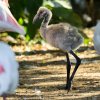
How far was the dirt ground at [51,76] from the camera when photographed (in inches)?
261

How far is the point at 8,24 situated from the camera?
20.6 ft

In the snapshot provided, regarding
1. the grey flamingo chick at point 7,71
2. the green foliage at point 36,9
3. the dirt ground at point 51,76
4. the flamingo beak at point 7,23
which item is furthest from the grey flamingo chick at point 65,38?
the green foliage at point 36,9

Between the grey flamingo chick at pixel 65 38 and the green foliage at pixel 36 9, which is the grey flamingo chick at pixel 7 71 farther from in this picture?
the green foliage at pixel 36 9

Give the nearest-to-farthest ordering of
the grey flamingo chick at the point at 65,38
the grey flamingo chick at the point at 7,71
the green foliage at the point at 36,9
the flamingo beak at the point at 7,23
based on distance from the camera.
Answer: the grey flamingo chick at the point at 7,71, the flamingo beak at the point at 7,23, the grey flamingo chick at the point at 65,38, the green foliage at the point at 36,9

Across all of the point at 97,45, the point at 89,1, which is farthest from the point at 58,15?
the point at 89,1

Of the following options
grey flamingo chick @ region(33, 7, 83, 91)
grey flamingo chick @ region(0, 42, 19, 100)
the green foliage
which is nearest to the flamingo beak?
grey flamingo chick @ region(33, 7, 83, 91)

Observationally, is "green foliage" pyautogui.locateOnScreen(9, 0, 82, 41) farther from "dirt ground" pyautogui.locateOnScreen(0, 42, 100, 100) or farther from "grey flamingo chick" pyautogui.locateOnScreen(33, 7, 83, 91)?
"grey flamingo chick" pyautogui.locateOnScreen(33, 7, 83, 91)

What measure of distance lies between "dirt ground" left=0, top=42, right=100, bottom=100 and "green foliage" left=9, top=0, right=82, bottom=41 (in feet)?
1.44

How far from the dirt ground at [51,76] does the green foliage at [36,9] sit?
1.44ft

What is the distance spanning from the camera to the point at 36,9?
934 centimetres

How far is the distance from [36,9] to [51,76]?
1954 mm

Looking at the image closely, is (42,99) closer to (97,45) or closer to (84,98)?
(84,98)

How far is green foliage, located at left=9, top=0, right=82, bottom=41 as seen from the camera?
30.7ft

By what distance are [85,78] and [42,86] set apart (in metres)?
0.70
